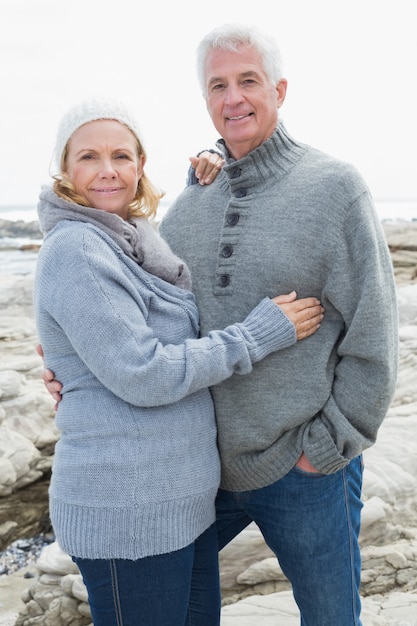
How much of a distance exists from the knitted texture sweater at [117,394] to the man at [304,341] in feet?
0.79

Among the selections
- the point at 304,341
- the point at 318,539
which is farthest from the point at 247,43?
the point at 318,539

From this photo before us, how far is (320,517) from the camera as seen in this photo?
2361 millimetres

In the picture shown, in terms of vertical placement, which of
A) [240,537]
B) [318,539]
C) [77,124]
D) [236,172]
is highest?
[77,124]

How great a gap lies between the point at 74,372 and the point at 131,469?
14.7 inches

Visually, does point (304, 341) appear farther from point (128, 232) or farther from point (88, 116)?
point (88, 116)

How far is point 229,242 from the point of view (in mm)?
2482

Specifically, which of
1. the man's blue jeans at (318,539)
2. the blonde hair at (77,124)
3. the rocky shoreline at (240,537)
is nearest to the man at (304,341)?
the man's blue jeans at (318,539)

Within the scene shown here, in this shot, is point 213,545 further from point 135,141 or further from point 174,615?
point 135,141

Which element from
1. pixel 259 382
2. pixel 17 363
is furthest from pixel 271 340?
pixel 17 363

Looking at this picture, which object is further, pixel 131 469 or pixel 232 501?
pixel 232 501

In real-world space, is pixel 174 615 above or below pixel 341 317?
below

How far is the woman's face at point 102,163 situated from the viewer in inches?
89.7

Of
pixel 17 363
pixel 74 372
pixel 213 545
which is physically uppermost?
pixel 74 372

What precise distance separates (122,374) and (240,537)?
2.15m
